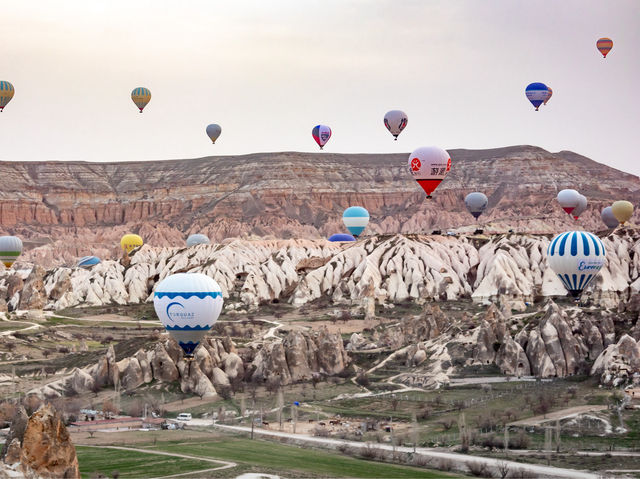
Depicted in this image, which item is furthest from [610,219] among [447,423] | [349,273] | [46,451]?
[46,451]

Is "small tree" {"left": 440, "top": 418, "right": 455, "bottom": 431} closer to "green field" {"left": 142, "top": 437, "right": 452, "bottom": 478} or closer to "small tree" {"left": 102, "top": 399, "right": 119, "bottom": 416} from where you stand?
"green field" {"left": 142, "top": 437, "right": 452, "bottom": 478}

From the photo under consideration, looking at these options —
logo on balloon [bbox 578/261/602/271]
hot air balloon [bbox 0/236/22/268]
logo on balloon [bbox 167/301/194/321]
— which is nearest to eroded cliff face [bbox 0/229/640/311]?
hot air balloon [bbox 0/236/22/268]

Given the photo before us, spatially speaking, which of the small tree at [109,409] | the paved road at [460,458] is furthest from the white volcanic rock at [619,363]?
the small tree at [109,409]

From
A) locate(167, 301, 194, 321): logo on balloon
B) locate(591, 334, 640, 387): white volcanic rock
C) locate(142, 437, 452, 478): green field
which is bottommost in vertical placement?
locate(142, 437, 452, 478): green field

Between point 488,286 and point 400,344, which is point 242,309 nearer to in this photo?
point 488,286

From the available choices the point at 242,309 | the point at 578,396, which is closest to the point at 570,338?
the point at 578,396

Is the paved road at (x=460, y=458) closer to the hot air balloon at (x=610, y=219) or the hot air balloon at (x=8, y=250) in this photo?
the hot air balloon at (x=8, y=250)

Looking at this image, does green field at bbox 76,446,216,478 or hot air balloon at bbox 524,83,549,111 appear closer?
green field at bbox 76,446,216,478
